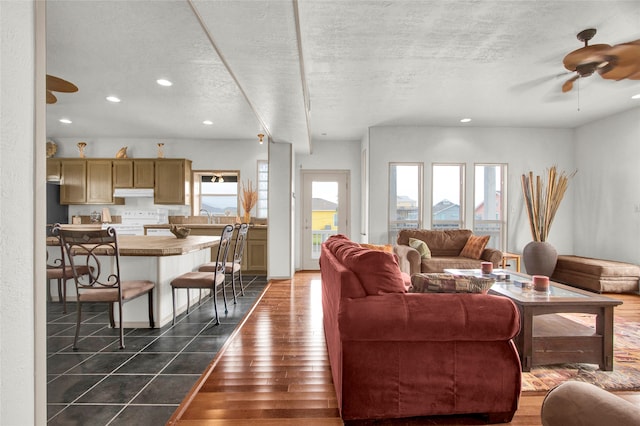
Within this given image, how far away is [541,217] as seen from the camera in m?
5.73

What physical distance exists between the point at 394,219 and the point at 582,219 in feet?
11.1

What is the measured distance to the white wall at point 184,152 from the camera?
708 centimetres

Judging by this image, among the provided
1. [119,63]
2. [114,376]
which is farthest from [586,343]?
[119,63]

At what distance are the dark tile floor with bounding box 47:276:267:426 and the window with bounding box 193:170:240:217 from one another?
3.61m

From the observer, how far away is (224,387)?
7.32ft

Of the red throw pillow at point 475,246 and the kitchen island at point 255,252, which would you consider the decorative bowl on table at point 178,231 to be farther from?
the red throw pillow at point 475,246

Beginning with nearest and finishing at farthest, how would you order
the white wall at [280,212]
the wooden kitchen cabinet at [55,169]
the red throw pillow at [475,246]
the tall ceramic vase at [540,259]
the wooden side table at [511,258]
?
the red throw pillow at [475,246] → the tall ceramic vase at [540,259] → the wooden side table at [511,258] → the white wall at [280,212] → the wooden kitchen cabinet at [55,169]

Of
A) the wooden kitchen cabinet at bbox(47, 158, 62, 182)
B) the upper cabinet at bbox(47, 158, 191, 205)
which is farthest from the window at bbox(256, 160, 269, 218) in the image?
the wooden kitchen cabinet at bbox(47, 158, 62, 182)

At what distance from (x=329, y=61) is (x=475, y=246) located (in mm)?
3490

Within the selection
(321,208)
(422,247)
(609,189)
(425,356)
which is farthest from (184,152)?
(609,189)

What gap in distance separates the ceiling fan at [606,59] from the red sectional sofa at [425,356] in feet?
8.14

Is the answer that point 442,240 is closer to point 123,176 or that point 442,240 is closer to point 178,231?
point 178,231

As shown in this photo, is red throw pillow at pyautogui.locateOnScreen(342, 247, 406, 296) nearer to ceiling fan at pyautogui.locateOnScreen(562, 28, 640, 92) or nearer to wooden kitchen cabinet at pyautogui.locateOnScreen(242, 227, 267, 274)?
ceiling fan at pyautogui.locateOnScreen(562, 28, 640, 92)

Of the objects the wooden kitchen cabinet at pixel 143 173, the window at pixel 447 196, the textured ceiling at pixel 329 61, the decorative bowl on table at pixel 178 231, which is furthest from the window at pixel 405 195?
the wooden kitchen cabinet at pixel 143 173
